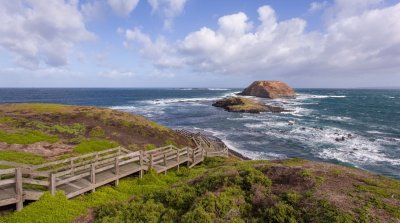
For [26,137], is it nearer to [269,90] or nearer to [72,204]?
[72,204]

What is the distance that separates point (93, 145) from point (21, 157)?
6.23 meters

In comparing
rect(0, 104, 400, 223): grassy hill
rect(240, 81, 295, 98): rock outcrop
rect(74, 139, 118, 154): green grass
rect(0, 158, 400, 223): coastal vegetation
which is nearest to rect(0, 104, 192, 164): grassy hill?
rect(74, 139, 118, 154): green grass

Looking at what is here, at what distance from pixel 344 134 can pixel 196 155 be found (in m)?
36.6

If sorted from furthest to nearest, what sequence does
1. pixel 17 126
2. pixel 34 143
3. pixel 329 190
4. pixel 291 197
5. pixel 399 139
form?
pixel 399 139, pixel 17 126, pixel 34 143, pixel 329 190, pixel 291 197

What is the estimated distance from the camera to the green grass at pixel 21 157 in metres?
16.6

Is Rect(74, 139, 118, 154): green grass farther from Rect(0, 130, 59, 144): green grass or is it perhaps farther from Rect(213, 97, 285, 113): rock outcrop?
Rect(213, 97, 285, 113): rock outcrop

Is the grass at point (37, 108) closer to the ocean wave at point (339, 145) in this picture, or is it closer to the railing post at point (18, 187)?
the railing post at point (18, 187)

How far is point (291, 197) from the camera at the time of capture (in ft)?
30.6

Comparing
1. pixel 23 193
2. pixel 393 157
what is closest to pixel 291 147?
pixel 393 157

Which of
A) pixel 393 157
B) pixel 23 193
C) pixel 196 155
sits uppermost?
pixel 23 193

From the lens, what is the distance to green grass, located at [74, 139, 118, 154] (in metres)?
21.8

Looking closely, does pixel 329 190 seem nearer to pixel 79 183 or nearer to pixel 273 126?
pixel 79 183

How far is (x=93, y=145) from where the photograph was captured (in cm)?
2325

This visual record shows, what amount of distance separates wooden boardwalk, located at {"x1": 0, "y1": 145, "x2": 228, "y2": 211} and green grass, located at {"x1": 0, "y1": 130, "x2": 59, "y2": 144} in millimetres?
8125
